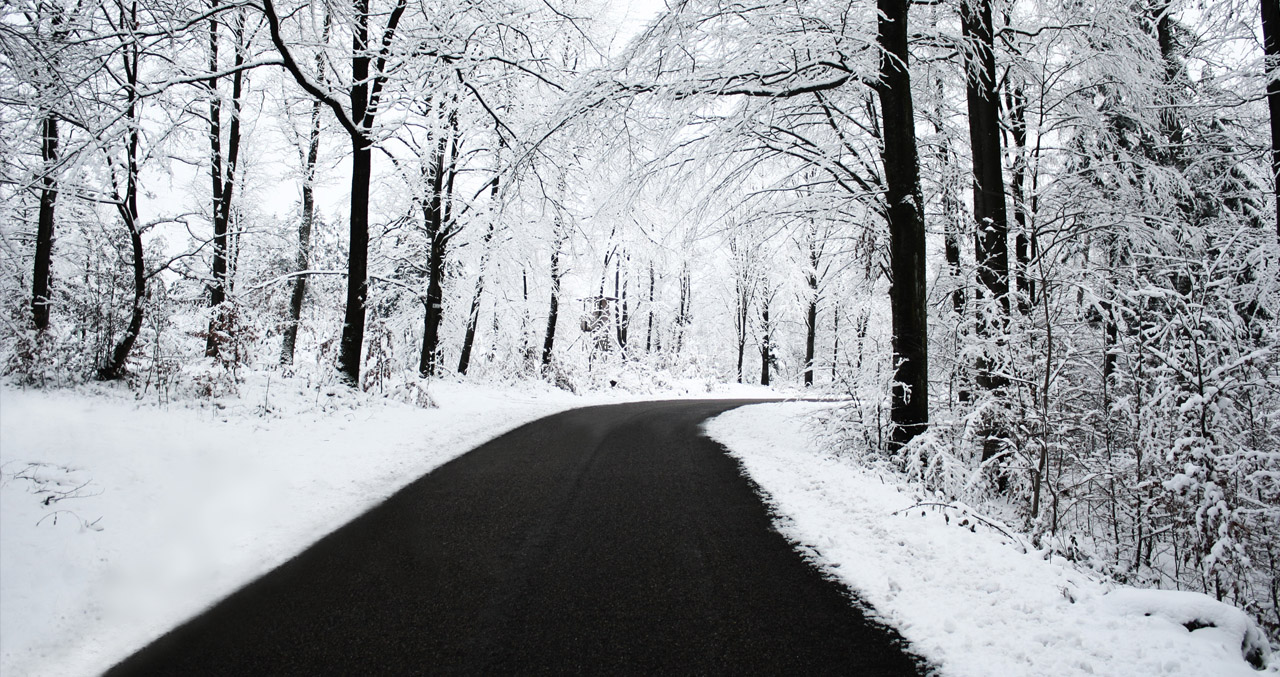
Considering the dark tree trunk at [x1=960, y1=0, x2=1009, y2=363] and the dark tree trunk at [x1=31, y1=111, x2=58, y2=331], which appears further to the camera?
the dark tree trunk at [x1=31, y1=111, x2=58, y2=331]

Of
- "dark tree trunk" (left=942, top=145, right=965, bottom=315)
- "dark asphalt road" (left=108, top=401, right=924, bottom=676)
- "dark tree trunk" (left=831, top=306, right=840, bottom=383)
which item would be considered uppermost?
"dark tree trunk" (left=942, top=145, right=965, bottom=315)

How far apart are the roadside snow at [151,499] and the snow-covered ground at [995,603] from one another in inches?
157

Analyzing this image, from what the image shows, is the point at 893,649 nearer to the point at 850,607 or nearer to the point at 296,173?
the point at 850,607

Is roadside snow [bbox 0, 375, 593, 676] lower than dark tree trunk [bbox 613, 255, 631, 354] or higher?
lower

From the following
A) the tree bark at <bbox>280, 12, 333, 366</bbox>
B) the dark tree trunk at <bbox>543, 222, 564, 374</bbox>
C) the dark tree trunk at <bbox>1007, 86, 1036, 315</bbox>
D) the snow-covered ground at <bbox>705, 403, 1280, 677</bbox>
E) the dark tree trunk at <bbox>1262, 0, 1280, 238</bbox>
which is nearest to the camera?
the snow-covered ground at <bbox>705, 403, 1280, 677</bbox>

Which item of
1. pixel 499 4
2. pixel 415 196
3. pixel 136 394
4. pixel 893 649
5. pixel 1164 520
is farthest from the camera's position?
pixel 415 196

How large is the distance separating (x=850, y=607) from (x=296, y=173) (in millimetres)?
17489

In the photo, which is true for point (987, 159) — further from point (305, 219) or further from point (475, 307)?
point (305, 219)

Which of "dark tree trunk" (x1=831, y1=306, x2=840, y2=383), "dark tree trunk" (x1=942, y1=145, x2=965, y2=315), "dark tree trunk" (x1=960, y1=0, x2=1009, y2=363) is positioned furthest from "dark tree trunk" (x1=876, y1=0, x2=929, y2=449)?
"dark tree trunk" (x1=942, y1=145, x2=965, y2=315)

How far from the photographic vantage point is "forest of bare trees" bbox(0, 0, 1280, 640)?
456cm

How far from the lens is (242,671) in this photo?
2.46 m

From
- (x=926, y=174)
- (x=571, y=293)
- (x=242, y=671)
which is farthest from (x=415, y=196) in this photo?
(x=242, y=671)

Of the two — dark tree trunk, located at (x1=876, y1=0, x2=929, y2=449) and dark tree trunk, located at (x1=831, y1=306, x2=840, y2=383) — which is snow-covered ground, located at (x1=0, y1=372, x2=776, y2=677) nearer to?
dark tree trunk, located at (x1=831, y1=306, x2=840, y2=383)

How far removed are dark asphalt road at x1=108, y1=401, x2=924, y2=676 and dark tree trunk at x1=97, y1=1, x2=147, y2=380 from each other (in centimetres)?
515
